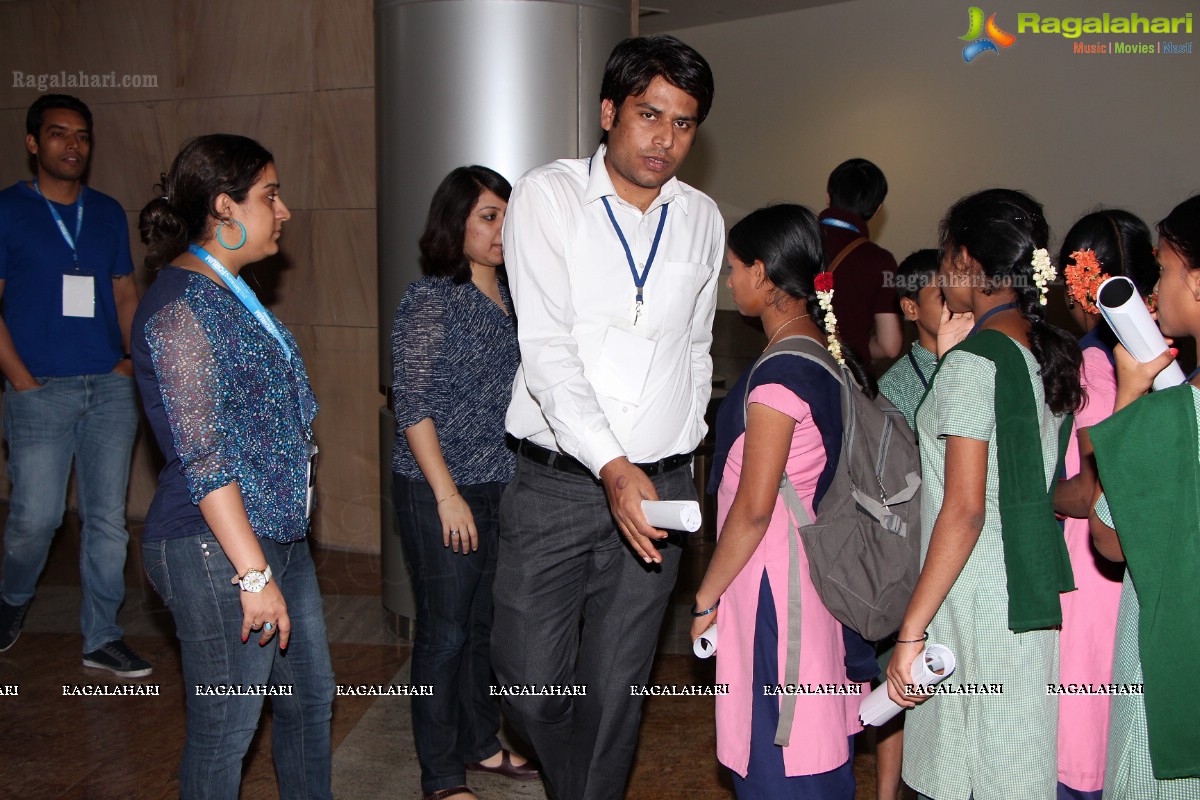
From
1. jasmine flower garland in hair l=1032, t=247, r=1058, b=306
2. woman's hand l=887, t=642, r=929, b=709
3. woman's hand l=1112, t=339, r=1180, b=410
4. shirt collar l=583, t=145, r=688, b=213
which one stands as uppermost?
shirt collar l=583, t=145, r=688, b=213

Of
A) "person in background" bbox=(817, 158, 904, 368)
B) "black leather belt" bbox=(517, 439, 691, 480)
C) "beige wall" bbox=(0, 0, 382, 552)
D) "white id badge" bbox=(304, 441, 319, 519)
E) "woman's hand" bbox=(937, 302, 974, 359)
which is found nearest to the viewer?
"white id badge" bbox=(304, 441, 319, 519)

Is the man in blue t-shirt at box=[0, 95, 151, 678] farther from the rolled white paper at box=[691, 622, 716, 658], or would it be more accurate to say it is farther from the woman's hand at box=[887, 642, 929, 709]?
the woman's hand at box=[887, 642, 929, 709]

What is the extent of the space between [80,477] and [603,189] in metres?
2.40

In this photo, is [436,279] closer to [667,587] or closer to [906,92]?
[667,587]

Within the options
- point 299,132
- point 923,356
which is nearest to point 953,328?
point 923,356

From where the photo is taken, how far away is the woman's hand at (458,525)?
2465 mm

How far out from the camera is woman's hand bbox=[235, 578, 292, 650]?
1.87m

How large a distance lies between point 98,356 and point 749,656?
268cm

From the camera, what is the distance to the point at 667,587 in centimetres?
227

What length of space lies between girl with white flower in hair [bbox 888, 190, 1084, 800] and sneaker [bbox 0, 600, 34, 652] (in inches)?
125

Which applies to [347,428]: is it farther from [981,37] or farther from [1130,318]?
[981,37]

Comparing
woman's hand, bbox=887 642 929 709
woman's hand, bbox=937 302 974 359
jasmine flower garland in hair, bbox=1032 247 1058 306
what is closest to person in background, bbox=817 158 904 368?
woman's hand, bbox=937 302 974 359

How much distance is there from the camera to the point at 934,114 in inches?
248

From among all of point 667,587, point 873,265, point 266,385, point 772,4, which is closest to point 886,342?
point 873,265
